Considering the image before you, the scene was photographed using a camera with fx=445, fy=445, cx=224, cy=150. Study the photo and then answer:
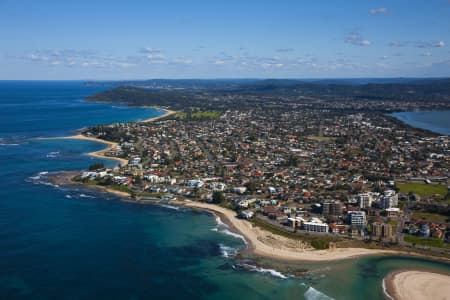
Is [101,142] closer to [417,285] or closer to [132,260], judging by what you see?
[132,260]

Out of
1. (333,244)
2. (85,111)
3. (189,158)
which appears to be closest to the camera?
(333,244)

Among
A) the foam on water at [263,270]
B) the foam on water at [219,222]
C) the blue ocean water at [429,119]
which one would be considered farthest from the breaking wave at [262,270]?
the blue ocean water at [429,119]

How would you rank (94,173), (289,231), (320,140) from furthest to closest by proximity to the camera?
1. (320,140)
2. (94,173)
3. (289,231)

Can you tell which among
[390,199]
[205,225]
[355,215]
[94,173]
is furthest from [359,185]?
[94,173]

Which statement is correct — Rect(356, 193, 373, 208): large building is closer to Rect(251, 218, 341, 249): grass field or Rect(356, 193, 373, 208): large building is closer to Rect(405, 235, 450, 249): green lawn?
Rect(405, 235, 450, 249): green lawn

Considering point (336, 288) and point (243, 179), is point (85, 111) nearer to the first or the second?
point (243, 179)

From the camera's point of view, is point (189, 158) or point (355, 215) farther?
point (189, 158)

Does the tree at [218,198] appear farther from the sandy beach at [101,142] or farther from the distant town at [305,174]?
the sandy beach at [101,142]
